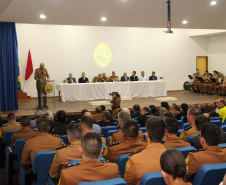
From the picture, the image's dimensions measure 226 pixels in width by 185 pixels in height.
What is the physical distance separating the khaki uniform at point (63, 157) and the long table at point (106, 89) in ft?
28.5

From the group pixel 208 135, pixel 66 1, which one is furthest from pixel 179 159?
pixel 66 1

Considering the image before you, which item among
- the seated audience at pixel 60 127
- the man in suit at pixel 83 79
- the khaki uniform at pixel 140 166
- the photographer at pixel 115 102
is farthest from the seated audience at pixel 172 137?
the man in suit at pixel 83 79

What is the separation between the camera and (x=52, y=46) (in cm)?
1318

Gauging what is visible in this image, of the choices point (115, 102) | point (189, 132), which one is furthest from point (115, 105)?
point (189, 132)

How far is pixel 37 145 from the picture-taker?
3.20 metres

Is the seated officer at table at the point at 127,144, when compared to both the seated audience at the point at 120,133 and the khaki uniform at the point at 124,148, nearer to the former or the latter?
the khaki uniform at the point at 124,148

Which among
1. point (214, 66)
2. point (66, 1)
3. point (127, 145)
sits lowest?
point (127, 145)

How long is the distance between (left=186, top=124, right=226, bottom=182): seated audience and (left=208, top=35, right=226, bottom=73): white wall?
13.8 meters

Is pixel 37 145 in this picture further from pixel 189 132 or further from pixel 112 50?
pixel 112 50

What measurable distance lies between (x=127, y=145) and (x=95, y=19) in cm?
653

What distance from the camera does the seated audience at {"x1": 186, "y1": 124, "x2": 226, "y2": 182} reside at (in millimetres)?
2373

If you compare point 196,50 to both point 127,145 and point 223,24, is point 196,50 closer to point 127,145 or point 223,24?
point 223,24

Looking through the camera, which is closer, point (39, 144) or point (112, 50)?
point (39, 144)

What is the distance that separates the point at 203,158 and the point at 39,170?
1.68 metres
